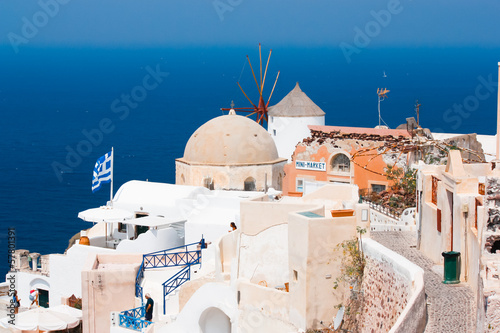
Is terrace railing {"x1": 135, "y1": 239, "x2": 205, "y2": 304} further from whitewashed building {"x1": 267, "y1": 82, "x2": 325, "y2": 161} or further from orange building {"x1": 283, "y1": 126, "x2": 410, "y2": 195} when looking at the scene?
whitewashed building {"x1": 267, "y1": 82, "x2": 325, "y2": 161}

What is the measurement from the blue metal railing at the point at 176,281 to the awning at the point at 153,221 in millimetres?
2926

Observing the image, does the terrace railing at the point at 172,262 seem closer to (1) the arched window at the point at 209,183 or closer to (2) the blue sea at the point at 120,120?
(1) the arched window at the point at 209,183

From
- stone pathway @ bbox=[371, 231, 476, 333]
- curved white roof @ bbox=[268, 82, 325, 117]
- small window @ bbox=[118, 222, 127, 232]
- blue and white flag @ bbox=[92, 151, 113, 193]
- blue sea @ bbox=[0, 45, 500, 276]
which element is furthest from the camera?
blue sea @ bbox=[0, 45, 500, 276]

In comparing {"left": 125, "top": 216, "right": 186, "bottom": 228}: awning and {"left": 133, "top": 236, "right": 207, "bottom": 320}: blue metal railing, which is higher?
{"left": 125, "top": 216, "right": 186, "bottom": 228}: awning

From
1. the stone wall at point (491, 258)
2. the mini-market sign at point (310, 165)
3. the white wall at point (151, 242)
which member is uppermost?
the mini-market sign at point (310, 165)

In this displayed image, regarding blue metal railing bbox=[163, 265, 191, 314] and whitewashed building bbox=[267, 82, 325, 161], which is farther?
whitewashed building bbox=[267, 82, 325, 161]

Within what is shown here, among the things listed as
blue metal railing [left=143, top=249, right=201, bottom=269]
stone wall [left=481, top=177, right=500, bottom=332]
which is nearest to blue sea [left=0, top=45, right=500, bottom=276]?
blue metal railing [left=143, top=249, right=201, bottom=269]

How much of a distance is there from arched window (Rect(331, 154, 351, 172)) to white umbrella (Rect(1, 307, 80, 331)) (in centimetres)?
1215

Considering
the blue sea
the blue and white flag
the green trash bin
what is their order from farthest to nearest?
the blue sea → the blue and white flag → the green trash bin

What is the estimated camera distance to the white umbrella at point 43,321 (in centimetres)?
2270

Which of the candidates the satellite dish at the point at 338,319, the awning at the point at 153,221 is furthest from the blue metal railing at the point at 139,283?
the satellite dish at the point at 338,319

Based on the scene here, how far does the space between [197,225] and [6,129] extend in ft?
279

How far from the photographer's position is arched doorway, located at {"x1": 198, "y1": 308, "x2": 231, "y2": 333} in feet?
63.5

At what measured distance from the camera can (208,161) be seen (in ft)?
103
